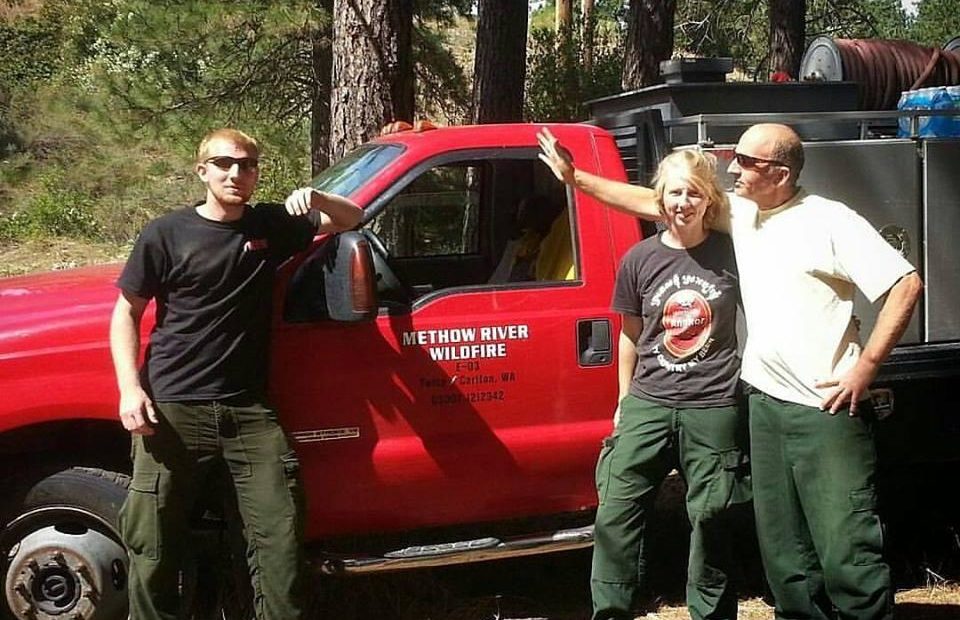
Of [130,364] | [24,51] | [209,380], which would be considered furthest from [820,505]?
[24,51]

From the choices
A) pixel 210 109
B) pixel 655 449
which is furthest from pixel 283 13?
pixel 655 449

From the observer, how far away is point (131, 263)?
363 centimetres

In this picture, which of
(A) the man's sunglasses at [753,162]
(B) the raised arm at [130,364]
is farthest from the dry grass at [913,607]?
(B) the raised arm at [130,364]

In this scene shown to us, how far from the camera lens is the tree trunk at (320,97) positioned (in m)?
11.1

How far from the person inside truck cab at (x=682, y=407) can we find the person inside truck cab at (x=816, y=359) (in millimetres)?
124

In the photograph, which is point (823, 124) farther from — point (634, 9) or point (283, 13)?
point (634, 9)

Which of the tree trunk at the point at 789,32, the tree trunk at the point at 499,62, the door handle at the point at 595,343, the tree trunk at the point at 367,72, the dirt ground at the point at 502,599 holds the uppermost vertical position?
the tree trunk at the point at 789,32

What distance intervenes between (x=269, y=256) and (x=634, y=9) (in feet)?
33.2

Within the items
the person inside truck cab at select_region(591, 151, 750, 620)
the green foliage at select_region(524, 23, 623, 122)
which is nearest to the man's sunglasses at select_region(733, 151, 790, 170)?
the person inside truck cab at select_region(591, 151, 750, 620)

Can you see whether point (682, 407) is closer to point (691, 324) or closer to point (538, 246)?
point (691, 324)

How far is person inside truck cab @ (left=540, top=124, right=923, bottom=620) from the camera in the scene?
3.52 metres

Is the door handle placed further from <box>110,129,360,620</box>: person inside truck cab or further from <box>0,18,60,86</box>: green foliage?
<box>0,18,60,86</box>: green foliage

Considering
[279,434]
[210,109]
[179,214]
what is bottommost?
[279,434]

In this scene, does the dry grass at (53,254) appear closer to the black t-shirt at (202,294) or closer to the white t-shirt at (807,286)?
the black t-shirt at (202,294)
